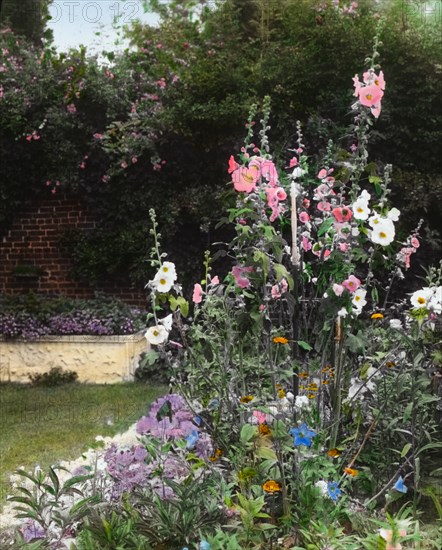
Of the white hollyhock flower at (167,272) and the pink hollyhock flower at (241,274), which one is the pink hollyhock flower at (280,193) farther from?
the white hollyhock flower at (167,272)

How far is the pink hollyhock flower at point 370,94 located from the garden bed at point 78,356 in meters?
4.93

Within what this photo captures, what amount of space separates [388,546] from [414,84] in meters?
6.19

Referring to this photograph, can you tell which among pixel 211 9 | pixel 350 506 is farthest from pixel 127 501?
pixel 211 9

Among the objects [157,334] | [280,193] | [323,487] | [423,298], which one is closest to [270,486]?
[323,487]

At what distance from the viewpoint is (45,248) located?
871 centimetres

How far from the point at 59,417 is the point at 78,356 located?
1714mm

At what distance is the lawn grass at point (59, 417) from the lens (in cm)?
472

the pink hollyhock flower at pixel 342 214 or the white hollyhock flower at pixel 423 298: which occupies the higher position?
the pink hollyhock flower at pixel 342 214

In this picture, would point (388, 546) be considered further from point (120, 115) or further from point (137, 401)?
point (120, 115)

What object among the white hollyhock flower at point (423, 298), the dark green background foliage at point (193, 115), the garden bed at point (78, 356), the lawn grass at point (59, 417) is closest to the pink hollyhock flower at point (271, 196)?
the white hollyhock flower at point (423, 298)

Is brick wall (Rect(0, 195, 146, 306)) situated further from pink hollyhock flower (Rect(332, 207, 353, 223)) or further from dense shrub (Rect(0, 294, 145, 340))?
pink hollyhock flower (Rect(332, 207, 353, 223))

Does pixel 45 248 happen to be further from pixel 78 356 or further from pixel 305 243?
pixel 305 243

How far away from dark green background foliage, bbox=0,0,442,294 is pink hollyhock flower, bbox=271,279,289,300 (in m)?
3.84

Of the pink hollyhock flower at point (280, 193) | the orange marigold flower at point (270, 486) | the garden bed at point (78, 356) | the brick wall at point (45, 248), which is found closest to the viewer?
the orange marigold flower at point (270, 486)
